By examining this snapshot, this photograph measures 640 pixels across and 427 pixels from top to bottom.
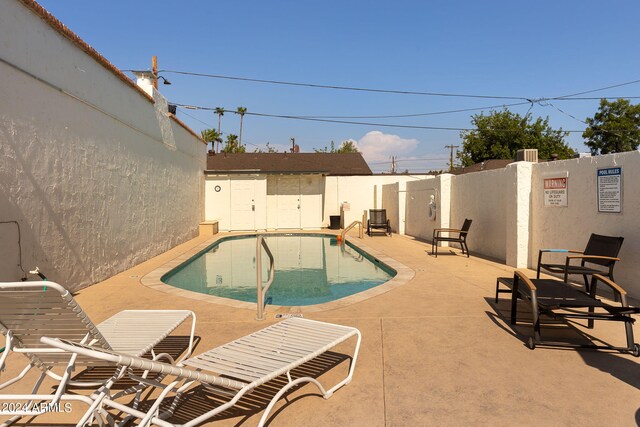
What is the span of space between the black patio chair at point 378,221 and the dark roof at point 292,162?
775 cm

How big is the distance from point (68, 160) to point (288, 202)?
42.4 feet

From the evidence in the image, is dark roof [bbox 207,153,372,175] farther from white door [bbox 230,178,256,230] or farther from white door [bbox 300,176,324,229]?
white door [bbox 230,178,256,230]

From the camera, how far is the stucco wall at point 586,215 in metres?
5.30


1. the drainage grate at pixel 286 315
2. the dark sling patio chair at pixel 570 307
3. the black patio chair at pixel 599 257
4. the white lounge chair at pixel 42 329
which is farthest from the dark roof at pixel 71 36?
the black patio chair at pixel 599 257

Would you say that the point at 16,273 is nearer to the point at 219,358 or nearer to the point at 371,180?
the point at 219,358

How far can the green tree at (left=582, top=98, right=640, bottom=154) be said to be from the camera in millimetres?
34550

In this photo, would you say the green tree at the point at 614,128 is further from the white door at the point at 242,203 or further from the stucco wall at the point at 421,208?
the white door at the point at 242,203

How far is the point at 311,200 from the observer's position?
62.0 feet

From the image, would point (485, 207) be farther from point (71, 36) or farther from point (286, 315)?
point (71, 36)

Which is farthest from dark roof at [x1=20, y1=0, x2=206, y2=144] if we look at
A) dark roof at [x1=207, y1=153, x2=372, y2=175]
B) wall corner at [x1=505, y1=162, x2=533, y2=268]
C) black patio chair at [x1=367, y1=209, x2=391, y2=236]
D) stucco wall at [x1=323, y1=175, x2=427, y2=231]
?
dark roof at [x1=207, y1=153, x2=372, y2=175]

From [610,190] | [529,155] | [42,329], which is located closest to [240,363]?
[42,329]

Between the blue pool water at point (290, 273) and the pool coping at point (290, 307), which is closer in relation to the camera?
the pool coping at point (290, 307)

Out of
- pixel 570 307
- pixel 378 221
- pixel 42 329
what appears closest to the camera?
pixel 42 329

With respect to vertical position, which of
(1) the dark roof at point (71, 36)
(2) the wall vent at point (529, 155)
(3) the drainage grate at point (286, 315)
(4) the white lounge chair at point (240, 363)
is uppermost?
(1) the dark roof at point (71, 36)
